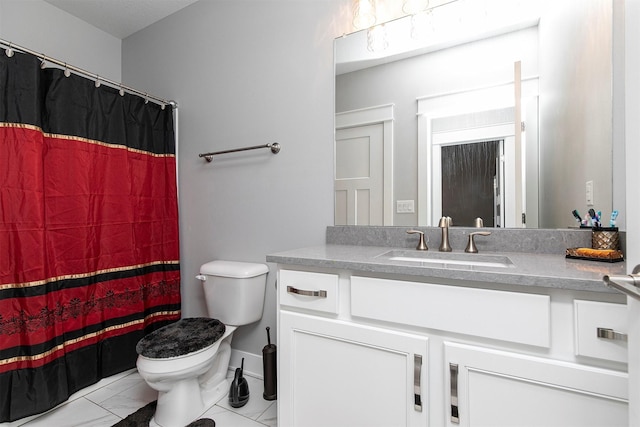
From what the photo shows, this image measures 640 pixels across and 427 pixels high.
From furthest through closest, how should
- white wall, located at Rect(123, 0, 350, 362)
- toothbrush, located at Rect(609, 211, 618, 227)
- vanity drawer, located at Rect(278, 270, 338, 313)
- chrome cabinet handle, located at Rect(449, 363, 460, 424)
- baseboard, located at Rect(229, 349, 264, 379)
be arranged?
baseboard, located at Rect(229, 349, 264, 379) < white wall, located at Rect(123, 0, 350, 362) < vanity drawer, located at Rect(278, 270, 338, 313) < toothbrush, located at Rect(609, 211, 618, 227) < chrome cabinet handle, located at Rect(449, 363, 460, 424)

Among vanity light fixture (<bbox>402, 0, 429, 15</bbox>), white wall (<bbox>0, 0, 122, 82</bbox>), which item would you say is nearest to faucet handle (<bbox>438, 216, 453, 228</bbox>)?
vanity light fixture (<bbox>402, 0, 429, 15</bbox>)

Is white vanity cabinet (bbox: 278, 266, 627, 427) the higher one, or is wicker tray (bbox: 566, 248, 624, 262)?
wicker tray (bbox: 566, 248, 624, 262)

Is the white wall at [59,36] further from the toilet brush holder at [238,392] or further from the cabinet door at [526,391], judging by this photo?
the cabinet door at [526,391]

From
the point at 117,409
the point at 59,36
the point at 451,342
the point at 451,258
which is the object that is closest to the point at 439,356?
the point at 451,342

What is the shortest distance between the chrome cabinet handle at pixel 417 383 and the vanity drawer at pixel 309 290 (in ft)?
0.98

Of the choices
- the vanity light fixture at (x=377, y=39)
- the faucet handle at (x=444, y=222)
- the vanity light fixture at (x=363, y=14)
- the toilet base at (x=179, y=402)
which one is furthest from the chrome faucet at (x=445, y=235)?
the toilet base at (x=179, y=402)

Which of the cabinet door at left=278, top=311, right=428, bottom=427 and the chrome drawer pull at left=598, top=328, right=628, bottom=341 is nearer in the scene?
the chrome drawer pull at left=598, top=328, right=628, bottom=341

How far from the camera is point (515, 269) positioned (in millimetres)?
874

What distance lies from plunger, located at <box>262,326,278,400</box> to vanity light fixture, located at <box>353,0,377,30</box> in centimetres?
174

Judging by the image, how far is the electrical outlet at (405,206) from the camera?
148 centimetres

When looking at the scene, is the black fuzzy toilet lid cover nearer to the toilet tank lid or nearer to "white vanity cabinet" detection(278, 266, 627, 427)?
the toilet tank lid

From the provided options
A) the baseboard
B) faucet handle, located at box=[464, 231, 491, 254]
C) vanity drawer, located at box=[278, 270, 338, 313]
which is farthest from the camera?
the baseboard

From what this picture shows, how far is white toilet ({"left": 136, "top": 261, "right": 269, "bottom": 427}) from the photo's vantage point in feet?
4.50

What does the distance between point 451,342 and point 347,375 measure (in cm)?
38
